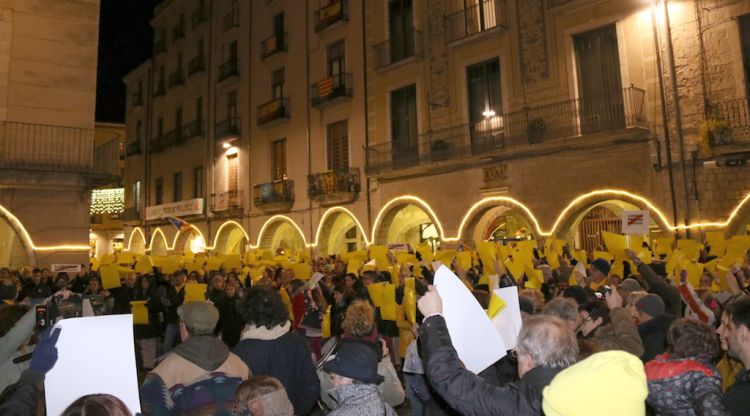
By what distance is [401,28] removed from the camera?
2031 centimetres

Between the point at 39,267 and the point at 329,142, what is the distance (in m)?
12.2

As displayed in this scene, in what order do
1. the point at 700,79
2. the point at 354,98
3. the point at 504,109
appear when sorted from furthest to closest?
the point at 354,98, the point at 504,109, the point at 700,79

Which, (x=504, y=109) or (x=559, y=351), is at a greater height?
(x=504, y=109)

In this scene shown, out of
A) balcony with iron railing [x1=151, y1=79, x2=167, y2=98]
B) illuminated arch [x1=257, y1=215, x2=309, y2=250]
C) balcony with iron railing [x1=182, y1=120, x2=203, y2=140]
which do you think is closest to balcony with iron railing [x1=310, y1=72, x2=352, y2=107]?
illuminated arch [x1=257, y1=215, x2=309, y2=250]

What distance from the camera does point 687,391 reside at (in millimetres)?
3008

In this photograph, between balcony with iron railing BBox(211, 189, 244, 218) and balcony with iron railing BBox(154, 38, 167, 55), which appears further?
balcony with iron railing BBox(154, 38, 167, 55)

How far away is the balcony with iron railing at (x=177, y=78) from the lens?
31688mm

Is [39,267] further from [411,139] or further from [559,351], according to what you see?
[559,351]

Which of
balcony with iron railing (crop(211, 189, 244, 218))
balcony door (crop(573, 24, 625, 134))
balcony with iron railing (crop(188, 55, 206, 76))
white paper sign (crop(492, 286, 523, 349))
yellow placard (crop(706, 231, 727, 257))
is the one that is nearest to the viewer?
white paper sign (crop(492, 286, 523, 349))

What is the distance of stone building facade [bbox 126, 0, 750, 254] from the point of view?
44.9 feet

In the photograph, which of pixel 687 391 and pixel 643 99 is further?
pixel 643 99

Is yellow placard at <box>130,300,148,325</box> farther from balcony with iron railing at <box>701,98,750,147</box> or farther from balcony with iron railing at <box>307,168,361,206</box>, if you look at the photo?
balcony with iron railing at <box>307,168,361,206</box>

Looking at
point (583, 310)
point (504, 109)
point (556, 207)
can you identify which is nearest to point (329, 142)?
point (504, 109)

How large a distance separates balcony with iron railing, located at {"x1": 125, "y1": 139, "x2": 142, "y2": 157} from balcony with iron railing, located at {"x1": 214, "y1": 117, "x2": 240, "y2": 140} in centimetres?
1034
